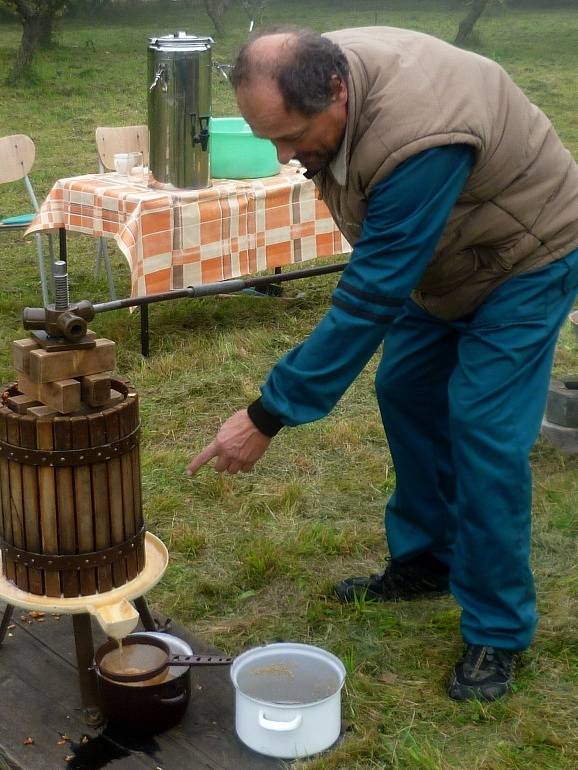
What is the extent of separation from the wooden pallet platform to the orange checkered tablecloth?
2877 millimetres

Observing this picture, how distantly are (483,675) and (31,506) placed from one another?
51.5 inches

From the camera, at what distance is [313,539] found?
383 cm

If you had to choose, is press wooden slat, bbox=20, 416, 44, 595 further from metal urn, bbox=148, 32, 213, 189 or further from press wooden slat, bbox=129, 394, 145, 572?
metal urn, bbox=148, 32, 213, 189

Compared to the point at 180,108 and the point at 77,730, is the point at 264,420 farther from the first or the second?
the point at 180,108

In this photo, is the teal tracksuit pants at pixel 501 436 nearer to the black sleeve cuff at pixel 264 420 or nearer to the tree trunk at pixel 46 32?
the black sleeve cuff at pixel 264 420

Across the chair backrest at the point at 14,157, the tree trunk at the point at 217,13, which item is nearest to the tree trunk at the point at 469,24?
the tree trunk at the point at 217,13

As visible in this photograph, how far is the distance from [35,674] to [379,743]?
990 millimetres

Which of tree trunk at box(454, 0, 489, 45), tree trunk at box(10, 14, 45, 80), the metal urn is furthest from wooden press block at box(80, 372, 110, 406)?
tree trunk at box(454, 0, 489, 45)

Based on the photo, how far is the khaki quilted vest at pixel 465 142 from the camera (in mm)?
2457

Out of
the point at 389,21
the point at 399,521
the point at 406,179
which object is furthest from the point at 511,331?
the point at 389,21

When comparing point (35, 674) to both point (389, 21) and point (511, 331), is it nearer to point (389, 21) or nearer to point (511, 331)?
point (511, 331)

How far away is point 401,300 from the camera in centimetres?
256

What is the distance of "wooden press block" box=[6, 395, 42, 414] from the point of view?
8.61 feet

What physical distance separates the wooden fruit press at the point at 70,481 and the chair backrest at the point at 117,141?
4.60m
